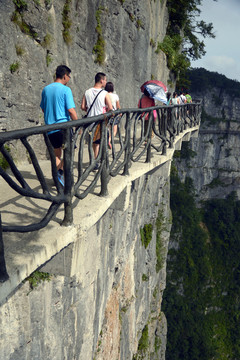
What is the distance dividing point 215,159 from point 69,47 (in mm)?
41483

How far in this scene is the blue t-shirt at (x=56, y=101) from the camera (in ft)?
11.3

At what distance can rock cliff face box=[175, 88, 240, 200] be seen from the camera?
43125 mm

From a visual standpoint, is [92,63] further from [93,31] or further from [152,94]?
[152,94]

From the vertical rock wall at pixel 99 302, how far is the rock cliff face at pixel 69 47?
2516 mm

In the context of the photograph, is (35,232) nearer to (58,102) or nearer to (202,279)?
(58,102)

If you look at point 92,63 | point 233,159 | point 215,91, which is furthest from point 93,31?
point 215,91

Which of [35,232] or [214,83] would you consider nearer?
[35,232]

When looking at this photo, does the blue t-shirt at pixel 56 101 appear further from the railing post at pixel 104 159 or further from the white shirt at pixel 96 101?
the white shirt at pixel 96 101

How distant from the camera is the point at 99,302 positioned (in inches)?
231


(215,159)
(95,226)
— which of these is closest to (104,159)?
(95,226)

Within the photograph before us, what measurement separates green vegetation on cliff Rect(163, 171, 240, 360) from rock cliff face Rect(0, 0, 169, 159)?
29082 millimetres

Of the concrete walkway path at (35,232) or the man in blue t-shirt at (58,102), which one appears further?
the man in blue t-shirt at (58,102)

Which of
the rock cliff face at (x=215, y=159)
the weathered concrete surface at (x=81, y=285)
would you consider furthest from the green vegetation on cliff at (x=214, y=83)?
the weathered concrete surface at (x=81, y=285)

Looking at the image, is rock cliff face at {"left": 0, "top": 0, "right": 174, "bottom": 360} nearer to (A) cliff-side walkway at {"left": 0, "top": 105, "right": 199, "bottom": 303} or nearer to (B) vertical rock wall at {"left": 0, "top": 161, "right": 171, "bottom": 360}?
(B) vertical rock wall at {"left": 0, "top": 161, "right": 171, "bottom": 360}
